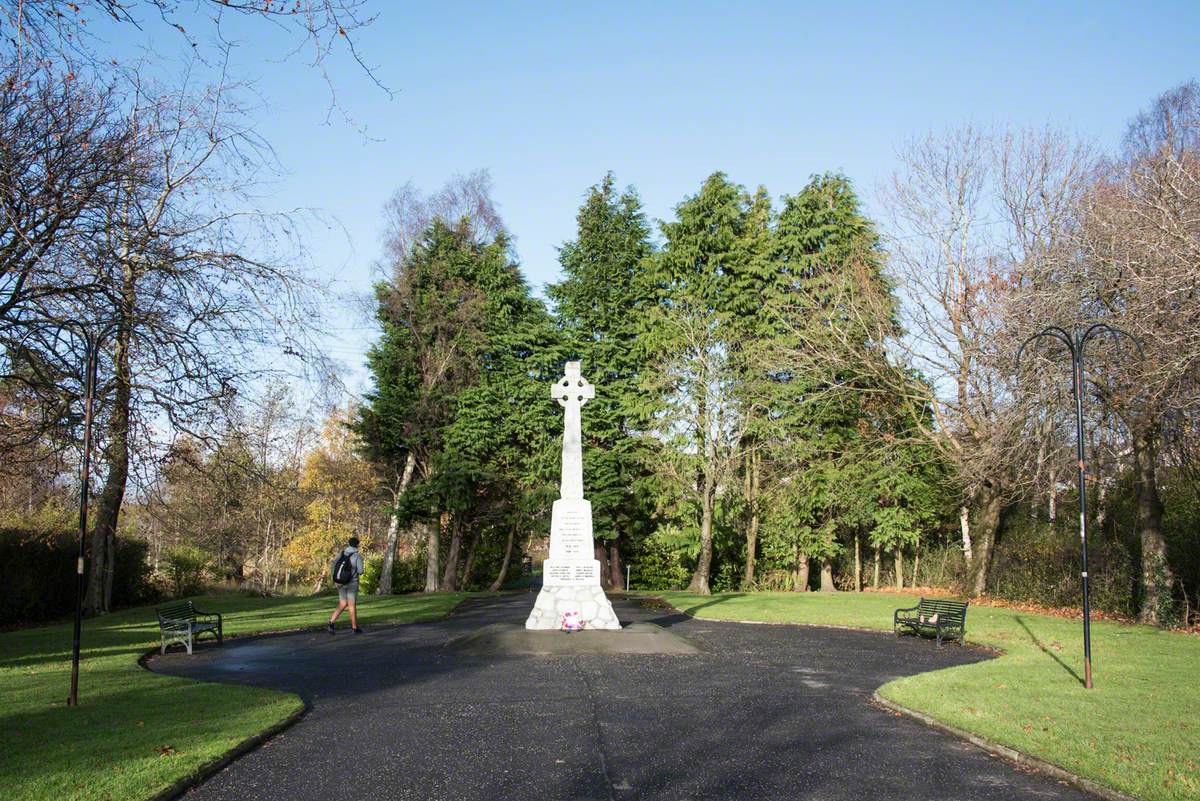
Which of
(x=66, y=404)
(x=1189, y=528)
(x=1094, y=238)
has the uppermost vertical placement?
(x=1094, y=238)

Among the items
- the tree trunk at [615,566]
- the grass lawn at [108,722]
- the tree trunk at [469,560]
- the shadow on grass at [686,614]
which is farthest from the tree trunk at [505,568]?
the grass lawn at [108,722]

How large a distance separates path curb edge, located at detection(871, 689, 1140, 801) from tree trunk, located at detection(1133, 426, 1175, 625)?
1336 cm

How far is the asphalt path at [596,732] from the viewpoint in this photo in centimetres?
732

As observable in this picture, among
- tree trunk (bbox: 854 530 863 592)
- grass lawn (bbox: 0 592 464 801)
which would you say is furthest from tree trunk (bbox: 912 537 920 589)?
grass lawn (bbox: 0 592 464 801)

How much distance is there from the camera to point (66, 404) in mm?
12086

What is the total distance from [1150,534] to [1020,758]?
15408mm

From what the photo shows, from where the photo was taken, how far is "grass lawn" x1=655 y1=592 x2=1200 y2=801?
771cm

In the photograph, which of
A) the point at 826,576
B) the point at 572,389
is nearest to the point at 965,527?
the point at 826,576

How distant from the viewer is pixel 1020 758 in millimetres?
8156

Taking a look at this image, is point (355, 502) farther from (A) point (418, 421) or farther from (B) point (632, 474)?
(B) point (632, 474)

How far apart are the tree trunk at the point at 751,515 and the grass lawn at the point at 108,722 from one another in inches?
954

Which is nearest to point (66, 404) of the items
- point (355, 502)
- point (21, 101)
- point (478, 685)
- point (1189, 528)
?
point (21, 101)

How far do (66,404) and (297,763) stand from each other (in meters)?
6.94

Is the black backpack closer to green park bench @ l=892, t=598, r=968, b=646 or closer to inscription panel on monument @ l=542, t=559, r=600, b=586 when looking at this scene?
inscription panel on monument @ l=542, t=559, r=600, b=586
